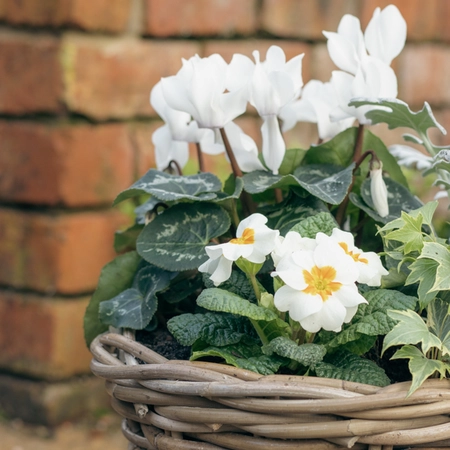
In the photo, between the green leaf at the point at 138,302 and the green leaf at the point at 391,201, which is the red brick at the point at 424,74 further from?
the green leaf at the point at 138,302

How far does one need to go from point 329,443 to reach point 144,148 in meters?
1.28

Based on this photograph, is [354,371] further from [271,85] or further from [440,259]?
[271,85]

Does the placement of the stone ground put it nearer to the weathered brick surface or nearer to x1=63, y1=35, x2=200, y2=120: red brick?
the weathered brick surface

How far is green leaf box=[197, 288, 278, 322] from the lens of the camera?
73cm

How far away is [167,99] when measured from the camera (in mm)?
906

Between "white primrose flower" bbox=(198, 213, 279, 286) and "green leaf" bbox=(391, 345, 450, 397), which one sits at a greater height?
"white primrose flower" bbox=(198, 213, 279, 286)

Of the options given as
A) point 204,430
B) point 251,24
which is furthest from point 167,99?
point 251,24

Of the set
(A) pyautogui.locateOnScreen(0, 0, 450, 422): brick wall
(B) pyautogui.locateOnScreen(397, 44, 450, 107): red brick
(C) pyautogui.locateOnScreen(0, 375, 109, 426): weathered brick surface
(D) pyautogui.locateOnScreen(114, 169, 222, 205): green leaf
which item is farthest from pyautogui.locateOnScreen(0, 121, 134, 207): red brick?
(B) pyautogui.locateOnScreen(397, 44, 450, 107): red brick

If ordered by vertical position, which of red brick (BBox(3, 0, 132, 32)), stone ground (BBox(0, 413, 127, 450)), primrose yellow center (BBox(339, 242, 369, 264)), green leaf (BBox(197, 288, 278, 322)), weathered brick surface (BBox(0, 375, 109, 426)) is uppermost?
red brick (BBox(3, 0, 132, 32))

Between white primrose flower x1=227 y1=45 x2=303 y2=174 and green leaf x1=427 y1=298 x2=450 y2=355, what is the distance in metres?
0.29

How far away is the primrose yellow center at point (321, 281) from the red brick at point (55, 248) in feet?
3.68

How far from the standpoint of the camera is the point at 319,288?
721mm

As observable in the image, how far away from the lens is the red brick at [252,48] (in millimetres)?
1915

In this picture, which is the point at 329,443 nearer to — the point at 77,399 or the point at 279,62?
the point at 279,62
